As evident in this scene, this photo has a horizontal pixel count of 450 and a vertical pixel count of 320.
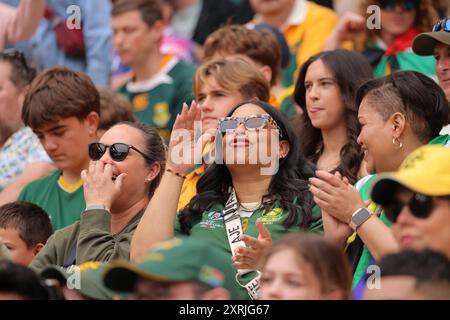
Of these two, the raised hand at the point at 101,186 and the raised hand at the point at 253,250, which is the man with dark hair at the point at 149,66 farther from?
the raised hand at the point at 253,250

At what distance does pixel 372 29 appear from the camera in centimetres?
845

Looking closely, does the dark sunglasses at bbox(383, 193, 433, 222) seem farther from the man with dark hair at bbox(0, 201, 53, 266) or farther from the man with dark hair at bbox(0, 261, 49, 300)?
the man with dark hair at bbox(0, 201, 53, 266)

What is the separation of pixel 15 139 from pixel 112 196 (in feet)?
8.10

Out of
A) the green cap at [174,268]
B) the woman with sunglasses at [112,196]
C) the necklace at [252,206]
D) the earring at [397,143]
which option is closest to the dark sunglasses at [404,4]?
the woman with sunglasses at [112,196]

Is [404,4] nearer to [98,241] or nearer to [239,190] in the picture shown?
[239,190]

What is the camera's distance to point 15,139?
8.39 m

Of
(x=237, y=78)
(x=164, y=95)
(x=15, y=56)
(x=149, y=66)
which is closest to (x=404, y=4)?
(x=237, y=78)

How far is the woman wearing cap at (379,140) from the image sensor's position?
5410 millimetres

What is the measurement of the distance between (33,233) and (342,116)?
83.2 inches

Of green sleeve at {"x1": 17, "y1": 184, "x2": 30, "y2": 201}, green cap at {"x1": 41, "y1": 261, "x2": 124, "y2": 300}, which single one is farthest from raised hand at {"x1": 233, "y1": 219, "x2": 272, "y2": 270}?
green sleeve at {"x1": 17, "y1": 184, "x2": 30, "y2": 201}
